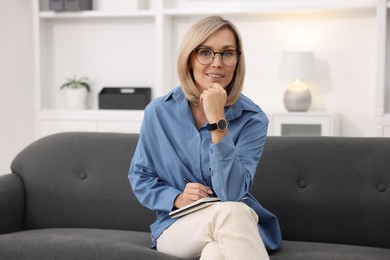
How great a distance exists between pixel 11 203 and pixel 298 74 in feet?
8.52

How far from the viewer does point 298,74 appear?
16.0 ft

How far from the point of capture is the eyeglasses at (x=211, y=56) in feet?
7.84

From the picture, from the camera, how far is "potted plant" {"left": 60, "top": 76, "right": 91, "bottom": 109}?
5535 millimetres

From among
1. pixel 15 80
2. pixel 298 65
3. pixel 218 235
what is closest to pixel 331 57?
pixel 298 65

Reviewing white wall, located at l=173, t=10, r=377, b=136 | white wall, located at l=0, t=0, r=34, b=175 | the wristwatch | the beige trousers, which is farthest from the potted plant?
the wristwatch

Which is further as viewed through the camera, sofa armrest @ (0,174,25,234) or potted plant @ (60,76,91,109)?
potted plant @ (60,76,91,109)

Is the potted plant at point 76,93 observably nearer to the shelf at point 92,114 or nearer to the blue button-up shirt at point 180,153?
the shelf at point 92,114

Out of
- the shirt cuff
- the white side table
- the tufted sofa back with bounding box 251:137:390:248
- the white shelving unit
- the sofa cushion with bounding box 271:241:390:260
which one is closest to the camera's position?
the shirt cuff

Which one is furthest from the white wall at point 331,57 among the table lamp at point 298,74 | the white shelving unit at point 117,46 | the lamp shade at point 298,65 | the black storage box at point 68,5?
the black storage box at point 68,5

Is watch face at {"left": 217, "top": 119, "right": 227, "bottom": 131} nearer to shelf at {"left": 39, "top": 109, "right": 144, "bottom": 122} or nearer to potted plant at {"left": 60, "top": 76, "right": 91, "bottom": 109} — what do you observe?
shelf at {"left": 39, "top": 109, "right": 144, "bottom": 122}

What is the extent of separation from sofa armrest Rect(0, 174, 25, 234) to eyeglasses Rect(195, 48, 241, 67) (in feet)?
3.59

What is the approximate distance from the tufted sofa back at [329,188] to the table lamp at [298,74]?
2.13 meters

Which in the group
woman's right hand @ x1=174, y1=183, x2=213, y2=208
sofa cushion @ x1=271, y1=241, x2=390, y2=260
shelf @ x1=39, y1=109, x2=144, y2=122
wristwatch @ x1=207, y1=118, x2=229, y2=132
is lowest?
sofa cushion @ x1=271, y1=241, x2=390, y2=260

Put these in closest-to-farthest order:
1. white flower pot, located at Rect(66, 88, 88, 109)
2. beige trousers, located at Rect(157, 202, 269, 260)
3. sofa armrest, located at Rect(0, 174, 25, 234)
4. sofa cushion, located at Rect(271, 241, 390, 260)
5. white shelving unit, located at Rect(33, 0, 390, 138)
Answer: beige trousers, located at Rect(157, 202, 269, 260)
sofa cushion, located at Rect(271, 241, 390, 260)
sofa armrest, located at Rect(0, 174, 25, 234)
white shelving unit, located at Rect(33, 0, 390, 138)
white flower pot, located at Rect(66, 88, 88, 109)
